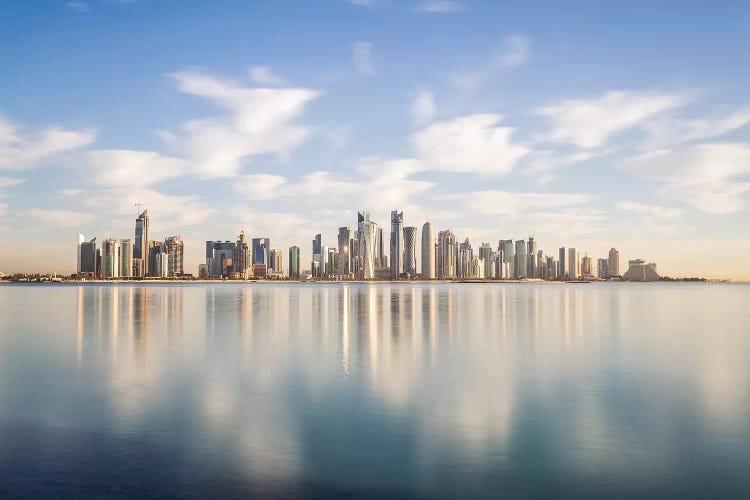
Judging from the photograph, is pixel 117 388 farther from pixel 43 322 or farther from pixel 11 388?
pixel 43 322

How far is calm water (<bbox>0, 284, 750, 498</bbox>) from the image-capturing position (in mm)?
17891

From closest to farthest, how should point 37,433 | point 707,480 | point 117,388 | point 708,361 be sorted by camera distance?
point 707,480 < point 37,433 < point 117,388 < point 708,361

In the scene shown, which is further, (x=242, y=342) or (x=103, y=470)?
(x=242, y=342)

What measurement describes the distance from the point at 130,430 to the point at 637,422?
66.5 ft

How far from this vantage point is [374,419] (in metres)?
25.8

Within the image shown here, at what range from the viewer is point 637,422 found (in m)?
25.2

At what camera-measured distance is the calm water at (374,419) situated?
17.9m

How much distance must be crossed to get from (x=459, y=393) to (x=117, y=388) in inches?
704

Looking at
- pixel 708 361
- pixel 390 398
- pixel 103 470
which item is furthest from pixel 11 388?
pixel 708 361

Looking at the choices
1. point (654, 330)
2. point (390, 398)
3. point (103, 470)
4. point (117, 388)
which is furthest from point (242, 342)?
point (654, 330)

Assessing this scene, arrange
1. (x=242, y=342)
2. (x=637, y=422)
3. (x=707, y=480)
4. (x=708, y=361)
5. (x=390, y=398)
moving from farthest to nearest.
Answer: (x=242, y=342) < (x=708, y=361) < (x=390, y=398) < (x=637, y=422) < (x=707, y=480)

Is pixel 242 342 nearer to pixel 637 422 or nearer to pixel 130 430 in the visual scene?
pixel 130 430

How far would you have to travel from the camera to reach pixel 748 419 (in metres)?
26.0

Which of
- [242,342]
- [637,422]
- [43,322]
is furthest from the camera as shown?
[43,322]
